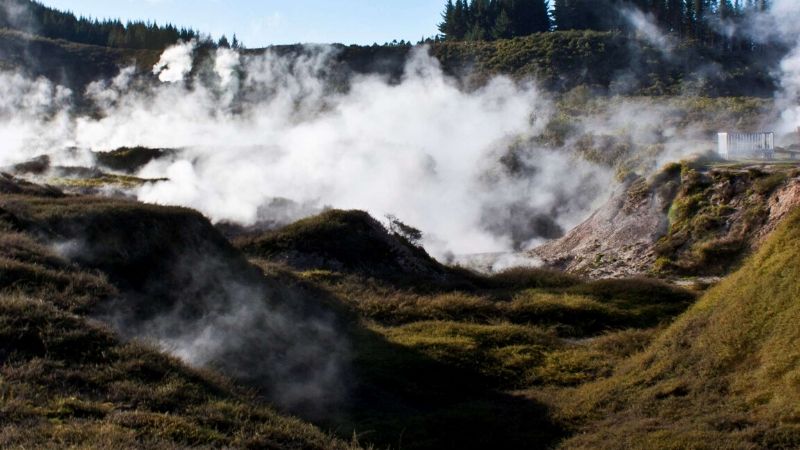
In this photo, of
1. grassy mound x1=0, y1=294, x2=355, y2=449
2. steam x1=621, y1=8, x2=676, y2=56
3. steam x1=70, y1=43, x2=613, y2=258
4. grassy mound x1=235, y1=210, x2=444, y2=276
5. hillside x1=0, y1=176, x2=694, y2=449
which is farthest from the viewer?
steam x1=621, y1=8, x2=676, y2=56

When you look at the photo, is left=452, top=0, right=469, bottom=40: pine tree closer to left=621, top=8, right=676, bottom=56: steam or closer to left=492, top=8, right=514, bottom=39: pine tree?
left=492, top=8, right=514, bottom=39: pine tree

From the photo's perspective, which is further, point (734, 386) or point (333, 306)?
point (333, 306)

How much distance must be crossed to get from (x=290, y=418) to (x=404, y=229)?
1802 cm

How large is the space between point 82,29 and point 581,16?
59974 millimetres

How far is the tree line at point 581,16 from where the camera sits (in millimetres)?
74812

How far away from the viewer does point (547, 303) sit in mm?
18516

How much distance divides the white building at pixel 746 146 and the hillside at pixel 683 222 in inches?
130

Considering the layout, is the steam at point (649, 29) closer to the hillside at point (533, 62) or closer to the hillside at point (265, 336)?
the hillside at point (533, 62)

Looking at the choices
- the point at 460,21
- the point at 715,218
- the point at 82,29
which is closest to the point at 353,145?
the point at 715,218

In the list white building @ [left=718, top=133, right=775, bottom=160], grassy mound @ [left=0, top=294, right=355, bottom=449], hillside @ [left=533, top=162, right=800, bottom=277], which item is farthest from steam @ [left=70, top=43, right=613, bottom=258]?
grassy mound @ [left=0, top=294, right=355, bottom=449]

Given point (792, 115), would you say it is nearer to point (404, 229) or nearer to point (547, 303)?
point (404, 229)

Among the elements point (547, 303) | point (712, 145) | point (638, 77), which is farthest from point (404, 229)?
point (638, 77)

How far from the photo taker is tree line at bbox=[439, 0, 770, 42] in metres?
74.8

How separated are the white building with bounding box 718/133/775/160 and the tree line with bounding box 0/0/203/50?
71.4 m
